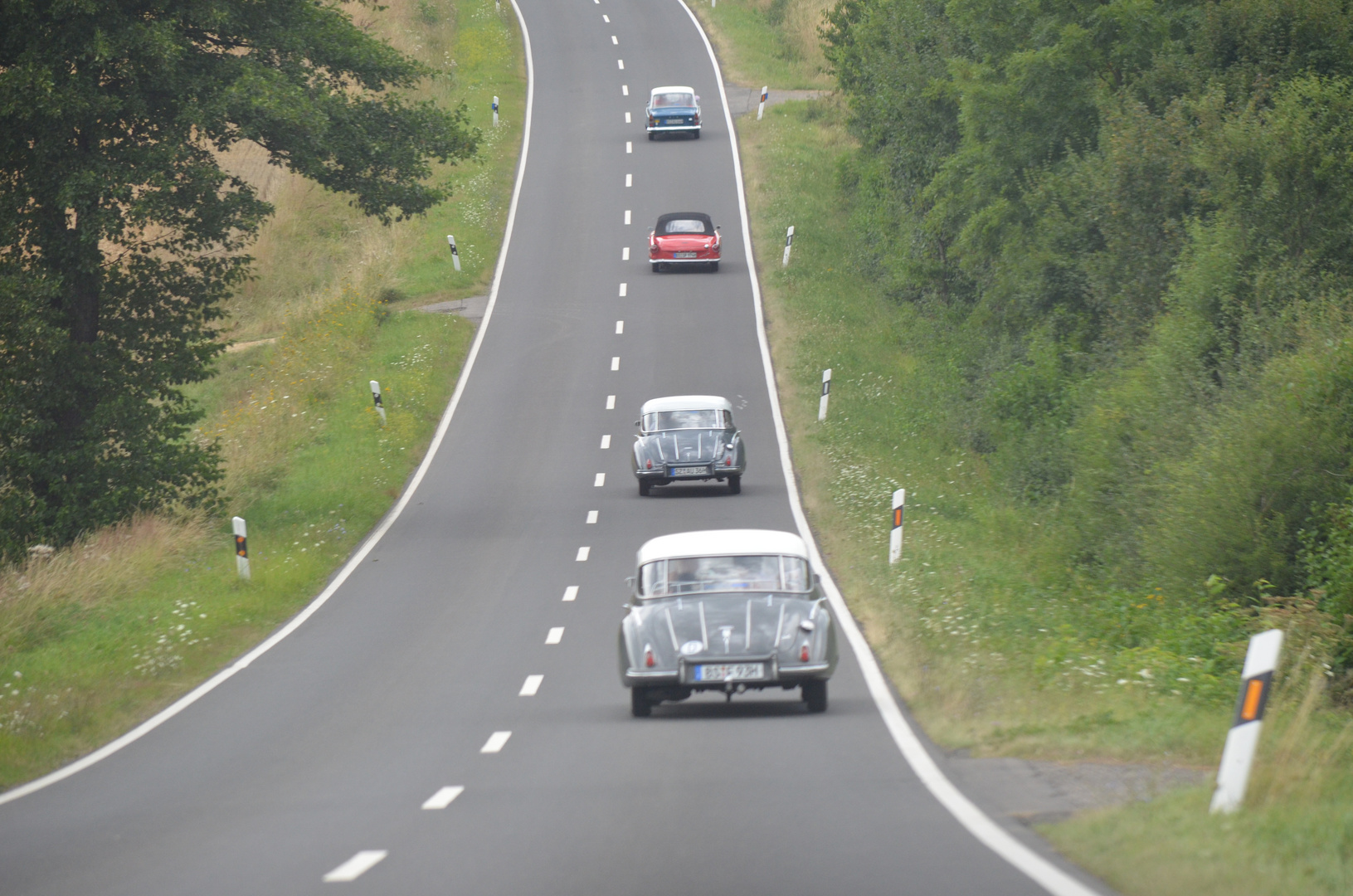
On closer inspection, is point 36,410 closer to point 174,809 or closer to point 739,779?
point 174,809

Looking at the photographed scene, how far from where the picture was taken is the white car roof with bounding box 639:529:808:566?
12.9 m

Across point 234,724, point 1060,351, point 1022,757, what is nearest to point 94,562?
point 234,724

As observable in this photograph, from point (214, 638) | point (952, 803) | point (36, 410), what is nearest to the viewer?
point (952, 803)

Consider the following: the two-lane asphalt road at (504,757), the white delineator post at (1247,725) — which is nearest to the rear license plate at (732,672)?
the two-lane asphalt road at (504,757)

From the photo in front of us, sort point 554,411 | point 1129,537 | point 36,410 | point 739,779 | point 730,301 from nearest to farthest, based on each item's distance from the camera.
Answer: point 739,779
point 1129,537
point 36,410
point 554,411
point 730,301

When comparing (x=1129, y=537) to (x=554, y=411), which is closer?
(x=1129, y=537)

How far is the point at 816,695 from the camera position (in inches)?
472

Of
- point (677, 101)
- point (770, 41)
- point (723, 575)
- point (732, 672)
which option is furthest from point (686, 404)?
point (770, 41)

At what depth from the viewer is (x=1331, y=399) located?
15.5 metres

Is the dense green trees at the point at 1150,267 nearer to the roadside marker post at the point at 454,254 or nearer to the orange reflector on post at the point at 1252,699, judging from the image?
the orange reflector on post at the point at 1252,699

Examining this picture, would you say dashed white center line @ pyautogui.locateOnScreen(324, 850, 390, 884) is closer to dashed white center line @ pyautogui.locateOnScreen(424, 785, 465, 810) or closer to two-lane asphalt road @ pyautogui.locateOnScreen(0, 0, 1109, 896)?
two-lane asphalt road @ pyautogui.locateOnScreen(0, 0, 1109, 896)

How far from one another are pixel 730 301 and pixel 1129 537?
22406mm

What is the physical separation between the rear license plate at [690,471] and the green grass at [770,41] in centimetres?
3706

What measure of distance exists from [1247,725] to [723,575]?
601cm
